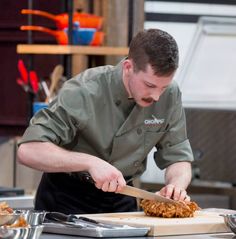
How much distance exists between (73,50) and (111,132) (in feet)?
4.51

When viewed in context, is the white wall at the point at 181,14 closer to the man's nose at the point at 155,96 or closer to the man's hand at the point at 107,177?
the man's nose at the point at 155,96

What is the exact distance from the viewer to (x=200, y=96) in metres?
5.23

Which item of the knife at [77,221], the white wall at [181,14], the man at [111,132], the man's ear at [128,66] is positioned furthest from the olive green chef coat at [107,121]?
the white wall at [181,14]

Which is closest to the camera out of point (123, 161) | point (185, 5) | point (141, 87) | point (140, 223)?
point (140, 223)

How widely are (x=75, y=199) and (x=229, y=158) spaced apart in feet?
6.91

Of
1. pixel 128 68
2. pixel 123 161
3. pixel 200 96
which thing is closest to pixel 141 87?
pixel 128 68

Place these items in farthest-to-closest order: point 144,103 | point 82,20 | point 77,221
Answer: point 82,20 < point 144,103 < point 77,221

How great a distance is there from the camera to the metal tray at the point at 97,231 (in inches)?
108

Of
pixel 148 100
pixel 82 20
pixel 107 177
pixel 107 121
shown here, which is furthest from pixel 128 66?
pixel 82 20

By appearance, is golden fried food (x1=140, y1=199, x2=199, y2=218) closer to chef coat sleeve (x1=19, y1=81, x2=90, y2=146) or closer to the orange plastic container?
chef coat sleeve (x1=19, y1=81, x2=90, y2=146)

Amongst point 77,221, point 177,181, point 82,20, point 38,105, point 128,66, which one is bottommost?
point 38,105

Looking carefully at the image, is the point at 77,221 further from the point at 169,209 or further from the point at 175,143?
the point at 175,143

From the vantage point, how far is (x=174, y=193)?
3281mm

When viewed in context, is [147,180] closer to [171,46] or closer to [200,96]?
[200,96]
